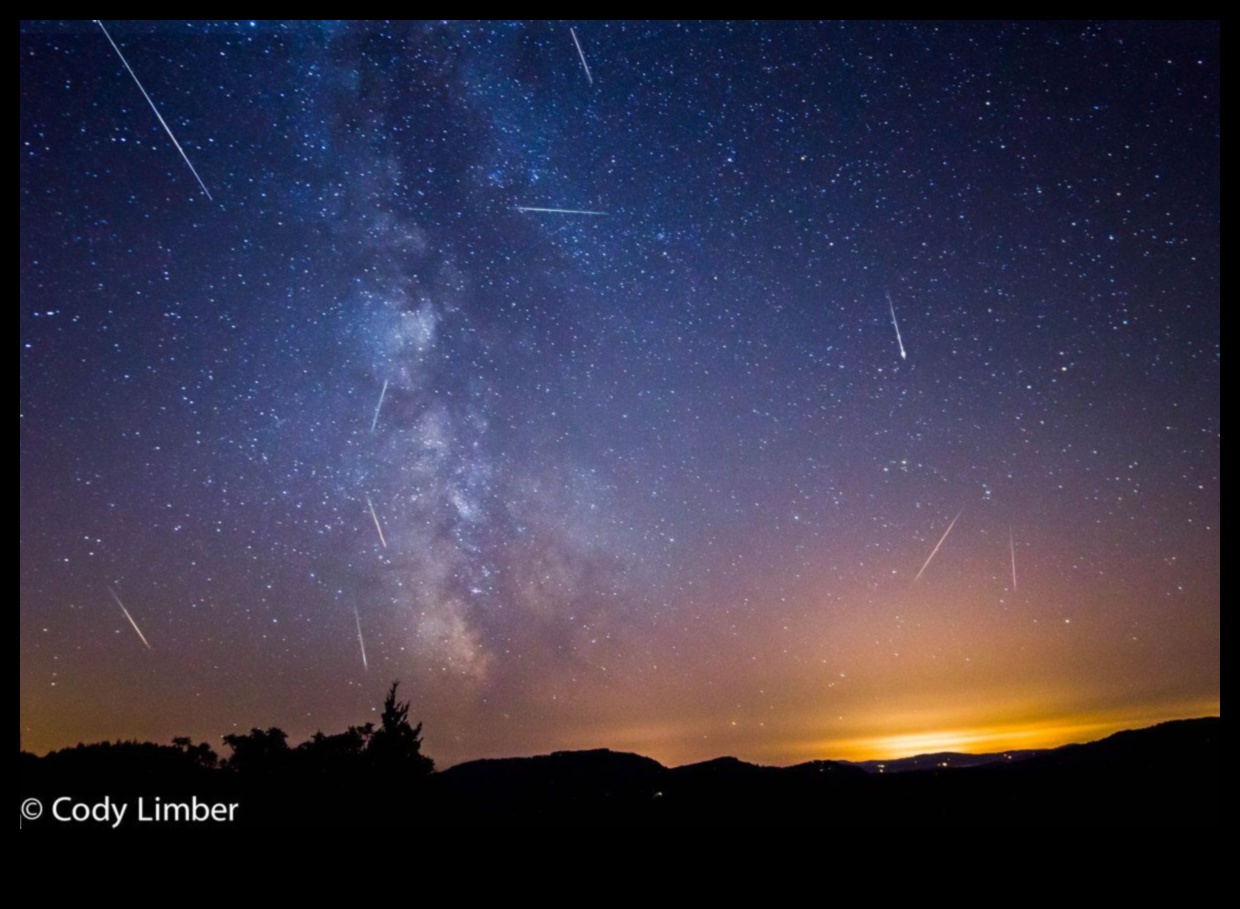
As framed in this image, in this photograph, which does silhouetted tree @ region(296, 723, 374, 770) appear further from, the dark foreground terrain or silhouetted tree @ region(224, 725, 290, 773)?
the dark foreground terrain

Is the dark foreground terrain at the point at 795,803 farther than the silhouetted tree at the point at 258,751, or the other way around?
the silhouetted tree at the point at 258,751

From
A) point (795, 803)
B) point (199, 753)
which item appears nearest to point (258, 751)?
point (199, 753)

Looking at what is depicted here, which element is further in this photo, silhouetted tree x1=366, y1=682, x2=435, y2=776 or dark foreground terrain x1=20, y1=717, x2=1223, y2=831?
silhouetted tree x1=366, y1=682, x2=435, y2=776

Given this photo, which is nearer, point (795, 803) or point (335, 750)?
point (795, 803)

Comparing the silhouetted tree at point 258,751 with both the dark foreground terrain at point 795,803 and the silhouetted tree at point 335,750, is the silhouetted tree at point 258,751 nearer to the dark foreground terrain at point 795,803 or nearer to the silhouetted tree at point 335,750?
the silhouetted tree at point 335,750

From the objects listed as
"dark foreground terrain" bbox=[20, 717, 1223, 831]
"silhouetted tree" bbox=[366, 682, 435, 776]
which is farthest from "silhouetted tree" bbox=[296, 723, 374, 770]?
"dark foreground terrain" bbox=[20, 717, 1223, 831]

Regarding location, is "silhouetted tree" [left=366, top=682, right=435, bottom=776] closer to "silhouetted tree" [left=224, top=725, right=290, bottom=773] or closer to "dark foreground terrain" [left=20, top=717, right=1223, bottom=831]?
"silhouetted tree" [left=224, top=725, right=290, bottom=773]

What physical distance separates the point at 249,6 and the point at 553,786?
10157cm

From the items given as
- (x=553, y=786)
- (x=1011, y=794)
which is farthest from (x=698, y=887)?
(x=553, y=786)

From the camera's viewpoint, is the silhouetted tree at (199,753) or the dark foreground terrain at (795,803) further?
the silhouetted tree at (199,753)

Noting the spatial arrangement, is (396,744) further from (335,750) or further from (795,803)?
(795,803)

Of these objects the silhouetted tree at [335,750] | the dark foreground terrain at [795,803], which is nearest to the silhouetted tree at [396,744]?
the silhouetted tree at [335,750]

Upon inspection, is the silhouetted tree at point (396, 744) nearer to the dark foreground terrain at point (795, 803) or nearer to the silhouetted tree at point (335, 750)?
the silhouetted tree at point (335, 750)

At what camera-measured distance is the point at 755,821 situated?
286 centimetres
